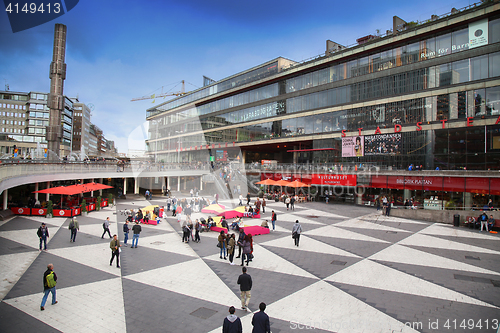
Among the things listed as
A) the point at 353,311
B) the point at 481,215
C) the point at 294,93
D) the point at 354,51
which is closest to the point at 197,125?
the point at 294,93

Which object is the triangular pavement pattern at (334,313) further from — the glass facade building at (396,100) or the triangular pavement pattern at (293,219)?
the glass facade building at (396,100)

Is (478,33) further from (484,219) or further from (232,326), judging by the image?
(232,326)

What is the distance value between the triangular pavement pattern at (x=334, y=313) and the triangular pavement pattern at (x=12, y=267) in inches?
366

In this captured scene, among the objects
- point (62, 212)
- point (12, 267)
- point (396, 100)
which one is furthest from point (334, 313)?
point (396, 100)

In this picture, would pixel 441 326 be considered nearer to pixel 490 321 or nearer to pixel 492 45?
pixel 490 321

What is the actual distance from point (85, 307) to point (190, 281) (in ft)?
11.6

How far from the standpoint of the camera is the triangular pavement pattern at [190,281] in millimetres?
9388

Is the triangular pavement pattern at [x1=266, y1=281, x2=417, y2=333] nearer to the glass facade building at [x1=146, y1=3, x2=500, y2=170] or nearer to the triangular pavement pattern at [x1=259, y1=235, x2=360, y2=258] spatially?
the triangular pavement pattern at [x1=259, y1=235, x2=360, y2=258]

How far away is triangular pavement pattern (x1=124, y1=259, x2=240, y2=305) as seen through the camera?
30.8 ft

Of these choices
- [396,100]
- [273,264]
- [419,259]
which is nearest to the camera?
[273,264]

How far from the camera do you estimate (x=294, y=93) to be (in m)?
45.9

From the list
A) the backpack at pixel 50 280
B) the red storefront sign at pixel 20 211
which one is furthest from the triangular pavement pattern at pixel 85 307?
the red storefront sign at pixel 20 211

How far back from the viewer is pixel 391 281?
10938 mm

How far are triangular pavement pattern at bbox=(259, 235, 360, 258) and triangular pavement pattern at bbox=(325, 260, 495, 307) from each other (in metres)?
1.99
